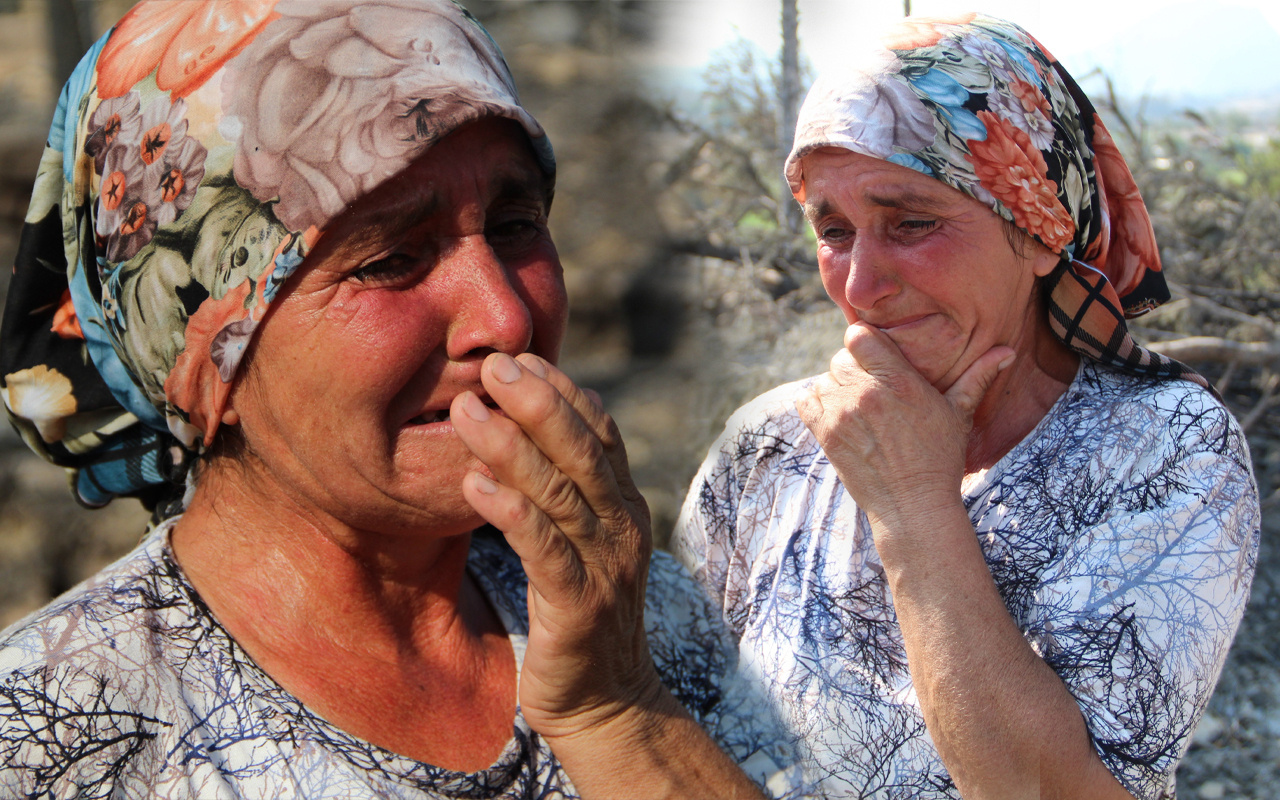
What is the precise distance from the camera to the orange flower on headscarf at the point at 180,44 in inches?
55.9

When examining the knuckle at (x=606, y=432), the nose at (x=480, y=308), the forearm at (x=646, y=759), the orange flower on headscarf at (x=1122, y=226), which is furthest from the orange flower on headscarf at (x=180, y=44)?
the orange flower on headscarf at (x=1122, y=226)

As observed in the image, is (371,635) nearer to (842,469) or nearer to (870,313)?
(842,469)

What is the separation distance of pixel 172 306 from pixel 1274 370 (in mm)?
5154

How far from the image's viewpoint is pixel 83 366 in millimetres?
1699

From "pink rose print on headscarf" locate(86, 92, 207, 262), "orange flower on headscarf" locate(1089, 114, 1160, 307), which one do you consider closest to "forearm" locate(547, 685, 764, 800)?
"pink rose print on headscarf" locate(86, 92, 207, 262)

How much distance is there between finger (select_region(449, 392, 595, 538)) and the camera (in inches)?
52.2

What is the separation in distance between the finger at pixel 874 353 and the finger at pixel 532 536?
3.31 ft

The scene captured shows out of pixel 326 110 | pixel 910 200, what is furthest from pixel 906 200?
pixel 326 110

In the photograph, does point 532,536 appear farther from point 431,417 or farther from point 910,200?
point 910,200

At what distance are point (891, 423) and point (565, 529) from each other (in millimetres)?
915

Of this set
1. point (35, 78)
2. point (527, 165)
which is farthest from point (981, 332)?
point (35, 78)

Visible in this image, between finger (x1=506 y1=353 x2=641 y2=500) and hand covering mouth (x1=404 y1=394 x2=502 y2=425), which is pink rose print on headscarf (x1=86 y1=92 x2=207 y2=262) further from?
finger (x1=506 y1=353 x2=641 y2=500)

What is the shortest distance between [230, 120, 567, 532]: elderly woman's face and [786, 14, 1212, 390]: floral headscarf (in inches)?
37.4

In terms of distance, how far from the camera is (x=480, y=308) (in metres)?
1.47
